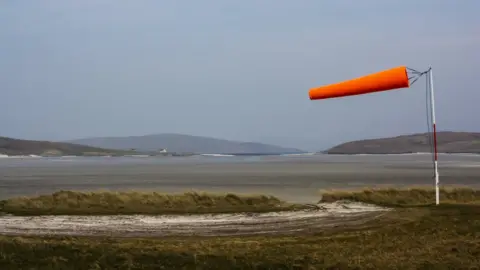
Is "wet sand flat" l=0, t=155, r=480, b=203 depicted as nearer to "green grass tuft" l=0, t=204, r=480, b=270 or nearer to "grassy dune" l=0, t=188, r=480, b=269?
"grassy dune" l=0, t=188, r=480, b=269

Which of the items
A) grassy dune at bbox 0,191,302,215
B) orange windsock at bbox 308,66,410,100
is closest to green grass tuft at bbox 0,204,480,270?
orange windsock at bbox 308,66,410,100

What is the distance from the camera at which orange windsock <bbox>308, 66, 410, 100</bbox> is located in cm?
1560

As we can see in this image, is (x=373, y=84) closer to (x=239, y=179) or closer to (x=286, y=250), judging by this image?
(x=286, y=250)

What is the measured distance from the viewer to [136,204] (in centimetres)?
2019

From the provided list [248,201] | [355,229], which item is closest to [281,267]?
[355,229]

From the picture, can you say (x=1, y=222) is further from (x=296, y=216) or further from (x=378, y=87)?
(x=378, y=87)

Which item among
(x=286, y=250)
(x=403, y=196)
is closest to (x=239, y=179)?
(x=403, y=196)

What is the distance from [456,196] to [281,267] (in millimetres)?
13691

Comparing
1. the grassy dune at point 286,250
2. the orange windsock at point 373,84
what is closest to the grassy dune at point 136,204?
the orange windsock at point 373,84

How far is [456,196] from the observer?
71.6 ft

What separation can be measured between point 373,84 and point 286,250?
605 centimetres

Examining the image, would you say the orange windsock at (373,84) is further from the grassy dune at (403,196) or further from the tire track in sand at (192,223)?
the grassy dune at (403,196)

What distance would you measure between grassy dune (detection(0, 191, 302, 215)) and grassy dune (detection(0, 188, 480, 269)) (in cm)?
551

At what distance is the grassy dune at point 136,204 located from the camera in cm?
1888
